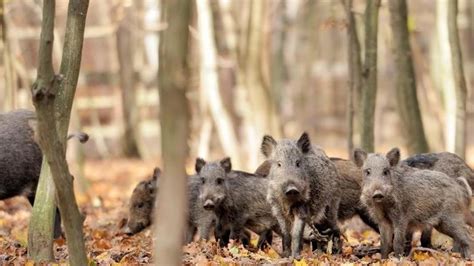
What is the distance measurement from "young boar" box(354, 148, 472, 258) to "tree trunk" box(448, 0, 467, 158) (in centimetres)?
305

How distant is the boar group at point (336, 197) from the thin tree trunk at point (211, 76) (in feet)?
37.0

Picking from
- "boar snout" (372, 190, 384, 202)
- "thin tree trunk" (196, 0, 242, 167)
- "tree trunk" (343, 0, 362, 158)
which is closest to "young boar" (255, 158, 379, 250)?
"boar snout" (372, 190, 384, 202)

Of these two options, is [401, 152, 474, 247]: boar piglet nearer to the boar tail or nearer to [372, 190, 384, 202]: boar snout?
the boar tail

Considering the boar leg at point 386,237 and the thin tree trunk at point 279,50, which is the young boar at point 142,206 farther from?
the thin tree trunk at point 279,50

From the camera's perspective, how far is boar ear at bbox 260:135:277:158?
9.90 meters

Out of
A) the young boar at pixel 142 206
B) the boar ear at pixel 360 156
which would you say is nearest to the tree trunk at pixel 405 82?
the young boar at pixel 142 206

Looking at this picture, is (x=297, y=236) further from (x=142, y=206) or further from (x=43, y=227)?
(x=142, y=206)

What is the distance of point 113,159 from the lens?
32.6m

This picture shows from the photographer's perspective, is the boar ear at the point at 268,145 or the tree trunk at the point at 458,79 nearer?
the boar ear at the point at 268,145

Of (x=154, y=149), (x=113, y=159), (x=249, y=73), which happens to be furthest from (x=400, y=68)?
(x=154, y=149)

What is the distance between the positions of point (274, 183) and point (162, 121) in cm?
395

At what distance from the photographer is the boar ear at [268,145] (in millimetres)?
9898

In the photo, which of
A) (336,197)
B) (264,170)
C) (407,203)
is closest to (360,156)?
(336,197)

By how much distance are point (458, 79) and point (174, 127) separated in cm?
736
